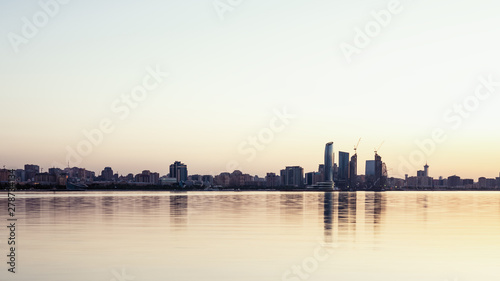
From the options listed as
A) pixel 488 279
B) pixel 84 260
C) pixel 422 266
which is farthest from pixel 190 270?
pixel 488 279

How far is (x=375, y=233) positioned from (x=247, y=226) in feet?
49.5

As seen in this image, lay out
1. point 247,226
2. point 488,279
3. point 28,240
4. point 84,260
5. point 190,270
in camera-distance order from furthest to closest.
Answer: point 247,226
point 28,240
point 84,260
point 190,270
point 488,279

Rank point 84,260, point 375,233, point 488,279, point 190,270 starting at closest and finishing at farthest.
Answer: point 488,279 → point 190,270 → point 84,260 → point 375,233

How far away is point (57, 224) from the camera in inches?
2437

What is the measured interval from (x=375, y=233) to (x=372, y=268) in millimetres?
21580

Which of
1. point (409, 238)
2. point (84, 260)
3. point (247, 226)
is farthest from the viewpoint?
point (247, 226)

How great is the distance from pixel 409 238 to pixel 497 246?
26.9 ft

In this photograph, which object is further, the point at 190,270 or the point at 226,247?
the point at 226,247

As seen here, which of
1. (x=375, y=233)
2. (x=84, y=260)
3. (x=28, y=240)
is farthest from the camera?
(x=375, y=233)

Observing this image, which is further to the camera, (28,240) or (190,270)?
(28,240)

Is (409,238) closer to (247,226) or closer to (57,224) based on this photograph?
(247,226)

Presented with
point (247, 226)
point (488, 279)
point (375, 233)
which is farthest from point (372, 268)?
point (247, 226)

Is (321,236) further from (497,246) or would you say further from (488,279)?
(488,279)

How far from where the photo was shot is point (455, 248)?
4294 centimetres
